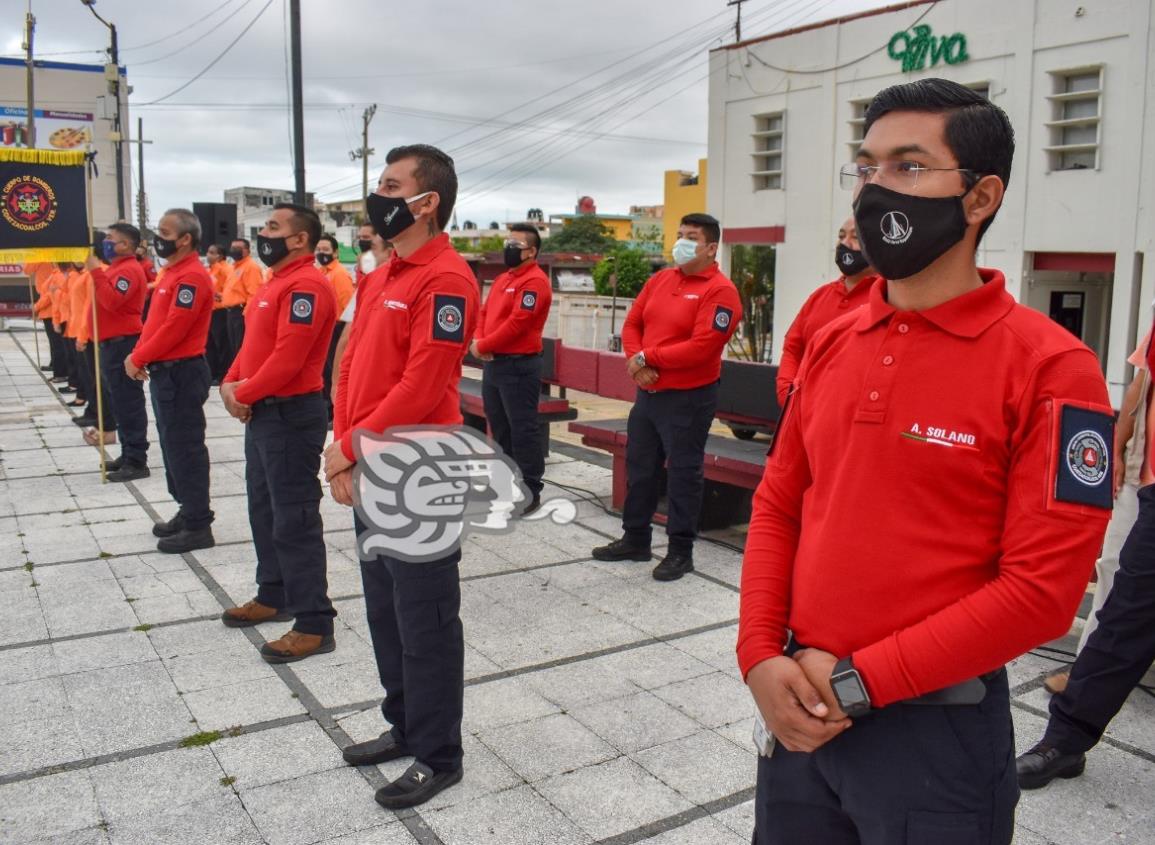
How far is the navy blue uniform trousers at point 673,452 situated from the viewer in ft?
18.7

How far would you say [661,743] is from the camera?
3.73 metres

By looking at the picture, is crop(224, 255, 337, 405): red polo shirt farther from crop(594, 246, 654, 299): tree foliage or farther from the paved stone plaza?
crop(594, 246, 654, 299): tree foliage

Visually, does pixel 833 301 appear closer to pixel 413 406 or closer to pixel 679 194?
pixel 413 406

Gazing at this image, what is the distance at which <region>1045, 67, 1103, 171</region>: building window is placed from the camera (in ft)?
54.8

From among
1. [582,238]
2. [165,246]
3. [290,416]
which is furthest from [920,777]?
[582,238]

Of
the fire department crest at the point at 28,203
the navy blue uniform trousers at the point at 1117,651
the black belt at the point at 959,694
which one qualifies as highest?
the fire department crest at the point at 28,203

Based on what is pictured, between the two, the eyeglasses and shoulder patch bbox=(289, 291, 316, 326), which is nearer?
the eyeglasses

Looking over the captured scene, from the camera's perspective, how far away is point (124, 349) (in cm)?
836

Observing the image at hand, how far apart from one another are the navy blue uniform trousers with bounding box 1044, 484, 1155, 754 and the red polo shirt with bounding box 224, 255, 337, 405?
3267 mm

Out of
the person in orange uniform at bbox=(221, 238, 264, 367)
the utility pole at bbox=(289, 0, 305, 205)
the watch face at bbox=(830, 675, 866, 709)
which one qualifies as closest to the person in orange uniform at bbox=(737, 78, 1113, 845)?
the watch face at bbox=(830, 675, 866, 709)

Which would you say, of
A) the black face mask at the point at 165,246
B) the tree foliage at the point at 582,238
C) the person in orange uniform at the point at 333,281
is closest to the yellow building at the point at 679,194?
the tree foliage at the point at 582,238

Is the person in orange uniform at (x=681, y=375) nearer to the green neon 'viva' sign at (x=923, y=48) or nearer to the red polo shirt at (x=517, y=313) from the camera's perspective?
the red polo shirt at (x=517, y=313)

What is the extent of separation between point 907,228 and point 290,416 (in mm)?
3440

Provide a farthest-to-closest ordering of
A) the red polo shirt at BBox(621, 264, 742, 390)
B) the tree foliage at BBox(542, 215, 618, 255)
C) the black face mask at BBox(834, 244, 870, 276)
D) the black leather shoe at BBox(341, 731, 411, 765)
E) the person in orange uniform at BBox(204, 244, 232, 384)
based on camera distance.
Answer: the tree foliage at BBox(542, 215, 618, 255)
the person in orange uniform at BBox(204, 244, 232, 384)
the red polo shirt at BBox(621, 264, 742, 390)
the black face mask at BBox(834, 244, 870, 276)
the black leather shoe at BBox(341, 731, 411, 765)
